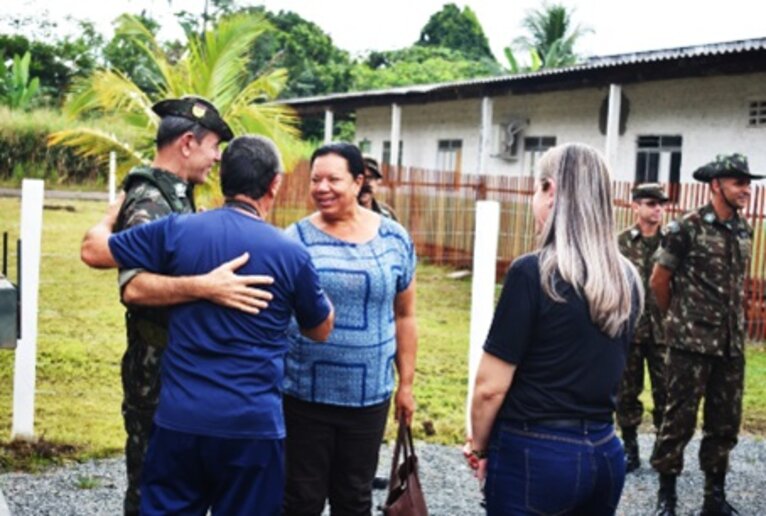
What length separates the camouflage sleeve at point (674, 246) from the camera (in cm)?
559

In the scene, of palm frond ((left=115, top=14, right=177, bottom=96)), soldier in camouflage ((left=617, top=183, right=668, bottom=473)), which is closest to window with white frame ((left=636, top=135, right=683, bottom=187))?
palm frond ((left=115, top=14, right=177, bottom=96))

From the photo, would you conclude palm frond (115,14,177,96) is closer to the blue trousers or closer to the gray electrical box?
the gray electrical box

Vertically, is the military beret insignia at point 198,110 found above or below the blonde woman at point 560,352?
above

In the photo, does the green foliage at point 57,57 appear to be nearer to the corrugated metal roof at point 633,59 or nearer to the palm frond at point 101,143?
the corrugated metal roof at point 633,59

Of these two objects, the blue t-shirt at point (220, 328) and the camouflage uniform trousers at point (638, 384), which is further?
the camouflage uniform trousers at point (638, 384)

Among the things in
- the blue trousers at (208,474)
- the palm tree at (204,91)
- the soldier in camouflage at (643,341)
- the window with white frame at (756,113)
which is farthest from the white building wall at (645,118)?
the blue trousers at (208,474)

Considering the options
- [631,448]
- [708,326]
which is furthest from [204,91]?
[708,326]

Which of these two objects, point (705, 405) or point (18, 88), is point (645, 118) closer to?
point (705, 405)

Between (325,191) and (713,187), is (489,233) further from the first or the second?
(325,191)

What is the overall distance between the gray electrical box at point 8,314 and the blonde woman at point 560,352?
1.56m

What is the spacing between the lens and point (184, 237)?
323 cm

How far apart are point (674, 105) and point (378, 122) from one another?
40.3 feet

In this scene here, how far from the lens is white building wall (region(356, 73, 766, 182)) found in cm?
1570

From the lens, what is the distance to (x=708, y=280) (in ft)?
18.3
